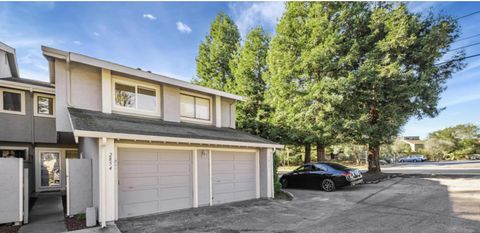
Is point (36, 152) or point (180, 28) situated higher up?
point (180, 28)

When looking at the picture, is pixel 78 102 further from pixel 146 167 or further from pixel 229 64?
pixel 229 64

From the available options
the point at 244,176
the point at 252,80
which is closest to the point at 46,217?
the point at 244,176

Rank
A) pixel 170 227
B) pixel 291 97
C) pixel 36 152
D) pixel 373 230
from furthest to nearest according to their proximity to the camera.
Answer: pixel 291 97
pixel 36 152
pixel 170 227
pixel 373 230

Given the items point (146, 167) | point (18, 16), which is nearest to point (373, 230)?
point (146, 167)

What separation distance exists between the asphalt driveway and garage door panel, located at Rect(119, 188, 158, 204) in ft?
1.80

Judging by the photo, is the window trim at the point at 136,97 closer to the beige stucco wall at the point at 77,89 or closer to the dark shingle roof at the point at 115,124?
the beige stucco wall at the point at 77,89

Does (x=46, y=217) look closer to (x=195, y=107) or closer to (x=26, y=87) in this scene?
(x=195, y=107)

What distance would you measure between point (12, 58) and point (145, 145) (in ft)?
43.2

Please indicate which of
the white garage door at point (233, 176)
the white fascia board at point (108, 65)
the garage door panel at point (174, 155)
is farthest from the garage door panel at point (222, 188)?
the white fascia board at point (108, 65)

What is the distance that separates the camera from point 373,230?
6.15m

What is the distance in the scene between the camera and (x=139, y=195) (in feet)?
25.6

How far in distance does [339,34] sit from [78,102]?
Result: 14763 millimetres

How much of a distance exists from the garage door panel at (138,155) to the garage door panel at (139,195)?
0.95 meters

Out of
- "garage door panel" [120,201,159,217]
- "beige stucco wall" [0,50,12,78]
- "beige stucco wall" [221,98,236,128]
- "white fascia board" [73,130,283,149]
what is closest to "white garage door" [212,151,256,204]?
"white fascia board" [73,130,283,149]
